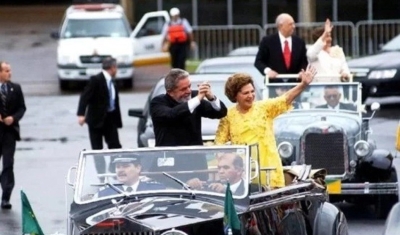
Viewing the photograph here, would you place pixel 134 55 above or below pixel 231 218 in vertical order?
below

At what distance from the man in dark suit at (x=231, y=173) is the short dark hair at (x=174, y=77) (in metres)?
1.08

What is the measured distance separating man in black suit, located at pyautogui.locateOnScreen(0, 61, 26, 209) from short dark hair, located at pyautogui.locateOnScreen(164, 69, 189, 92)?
5843 mm

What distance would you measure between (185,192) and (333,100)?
660 centimetres

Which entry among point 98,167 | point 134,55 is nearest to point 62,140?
point 134,55

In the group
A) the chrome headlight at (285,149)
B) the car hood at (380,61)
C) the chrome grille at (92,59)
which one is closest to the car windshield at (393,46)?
the car hood at (380,61)

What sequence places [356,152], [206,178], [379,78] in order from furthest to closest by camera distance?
[379,78], [356,152], [206,178]

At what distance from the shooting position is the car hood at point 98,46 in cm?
3212

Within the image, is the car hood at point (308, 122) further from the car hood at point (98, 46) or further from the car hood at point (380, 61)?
the car hood at point (98, 46)

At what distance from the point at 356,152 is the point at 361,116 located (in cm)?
72

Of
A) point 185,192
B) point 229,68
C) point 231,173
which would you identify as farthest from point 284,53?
point 185,192

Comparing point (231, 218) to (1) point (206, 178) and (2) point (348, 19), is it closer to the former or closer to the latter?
(1) point (206, 178)

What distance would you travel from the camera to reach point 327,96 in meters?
16.4

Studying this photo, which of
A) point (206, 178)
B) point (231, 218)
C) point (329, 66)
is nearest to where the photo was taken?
point (231, 218)

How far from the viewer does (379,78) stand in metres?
26.6
